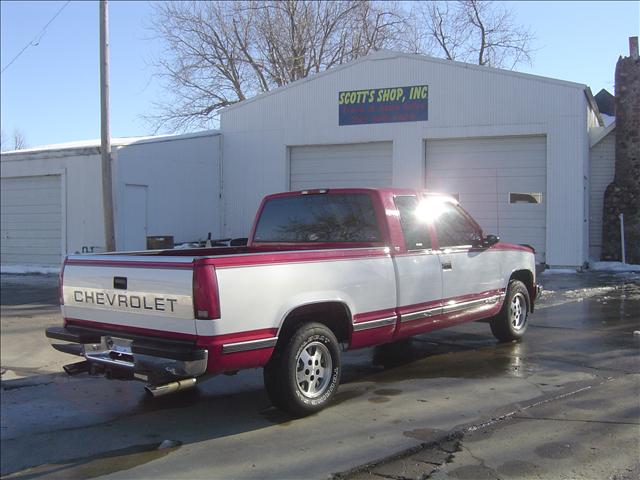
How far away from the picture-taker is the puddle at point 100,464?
172 inches

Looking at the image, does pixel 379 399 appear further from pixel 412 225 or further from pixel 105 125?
pixel 105 125

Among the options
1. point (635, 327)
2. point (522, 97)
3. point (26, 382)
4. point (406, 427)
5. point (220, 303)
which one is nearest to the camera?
point (220, 303)

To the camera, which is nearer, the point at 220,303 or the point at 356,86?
the point at 220,303

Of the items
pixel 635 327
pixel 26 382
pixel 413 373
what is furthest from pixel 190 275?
pixel 635 327

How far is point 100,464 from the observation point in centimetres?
450

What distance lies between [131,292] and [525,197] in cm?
1489

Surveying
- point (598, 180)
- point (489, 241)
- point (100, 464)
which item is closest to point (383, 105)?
point (598, 180)

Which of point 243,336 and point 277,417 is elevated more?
point 243,336

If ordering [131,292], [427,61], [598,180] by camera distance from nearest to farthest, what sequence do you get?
[131,292] → [598,180] → [427,61]

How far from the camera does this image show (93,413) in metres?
5.79

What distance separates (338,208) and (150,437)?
2.92 metres

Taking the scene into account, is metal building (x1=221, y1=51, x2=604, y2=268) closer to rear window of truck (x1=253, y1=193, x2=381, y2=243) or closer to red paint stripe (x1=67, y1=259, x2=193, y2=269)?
rear window of truck (x1=253, y1=193, x2=381, y2=243)

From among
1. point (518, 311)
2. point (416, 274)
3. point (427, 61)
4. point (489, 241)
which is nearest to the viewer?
point (416, 274)

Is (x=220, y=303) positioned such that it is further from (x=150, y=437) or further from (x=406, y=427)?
(x=406, y=427)
